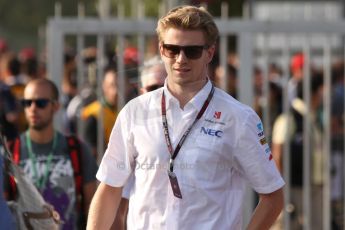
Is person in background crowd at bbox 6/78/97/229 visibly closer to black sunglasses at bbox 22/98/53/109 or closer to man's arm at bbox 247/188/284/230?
black sunglasses at bbox 22/98/53/109

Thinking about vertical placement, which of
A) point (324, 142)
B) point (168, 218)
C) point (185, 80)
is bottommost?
point (324, 142)

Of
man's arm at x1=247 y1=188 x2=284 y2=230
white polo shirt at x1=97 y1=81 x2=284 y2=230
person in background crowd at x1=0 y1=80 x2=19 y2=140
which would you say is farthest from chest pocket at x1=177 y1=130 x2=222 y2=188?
person in background crowd at x1=0 y1=80 x2=19 y2=140

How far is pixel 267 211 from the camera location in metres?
4.97

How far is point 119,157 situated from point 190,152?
366 mm

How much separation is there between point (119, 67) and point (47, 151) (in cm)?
154

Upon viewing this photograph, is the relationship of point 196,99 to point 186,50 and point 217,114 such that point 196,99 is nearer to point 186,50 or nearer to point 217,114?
point 217,114

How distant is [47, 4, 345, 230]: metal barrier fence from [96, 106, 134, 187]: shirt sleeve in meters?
3.50

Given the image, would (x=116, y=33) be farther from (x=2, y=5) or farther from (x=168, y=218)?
(x=2, y=5)

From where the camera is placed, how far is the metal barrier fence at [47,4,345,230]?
8.84 meters

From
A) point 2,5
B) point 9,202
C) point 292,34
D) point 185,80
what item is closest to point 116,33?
point 292,34

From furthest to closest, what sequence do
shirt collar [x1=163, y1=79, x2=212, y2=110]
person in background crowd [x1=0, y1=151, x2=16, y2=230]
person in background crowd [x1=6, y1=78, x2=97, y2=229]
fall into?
person in background crowd [x1=6, y1=78, x2=97, y2=229]
person in background crowd [x1=0, y1=151, x2=16, y2=230]
shirt collar [x1=163, y1=79, x2=212, y2=110]

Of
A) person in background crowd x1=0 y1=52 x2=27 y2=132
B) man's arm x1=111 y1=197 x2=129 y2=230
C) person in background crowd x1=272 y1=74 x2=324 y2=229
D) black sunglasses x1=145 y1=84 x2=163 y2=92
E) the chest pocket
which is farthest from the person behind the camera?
person in background crowd x1=0 y1=52 x2=27 y2=132

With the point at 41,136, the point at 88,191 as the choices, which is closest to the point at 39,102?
the point at 41,136

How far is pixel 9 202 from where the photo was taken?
5969mm
